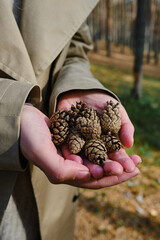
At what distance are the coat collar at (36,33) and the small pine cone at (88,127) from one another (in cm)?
55

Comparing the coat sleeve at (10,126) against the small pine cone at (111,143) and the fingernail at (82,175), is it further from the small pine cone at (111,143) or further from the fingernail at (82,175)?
the small pine cone at (111,143)

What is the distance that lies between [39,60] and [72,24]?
472mm

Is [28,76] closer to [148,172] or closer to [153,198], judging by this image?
[153,198]

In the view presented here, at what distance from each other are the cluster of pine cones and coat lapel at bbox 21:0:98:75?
19.9 inches

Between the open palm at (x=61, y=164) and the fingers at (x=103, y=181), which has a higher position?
the open palm at (x=61, y=164)

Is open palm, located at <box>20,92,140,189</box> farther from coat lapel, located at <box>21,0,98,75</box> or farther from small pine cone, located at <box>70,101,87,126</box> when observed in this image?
coat lapel, located at <box>21,0,98,75</box>

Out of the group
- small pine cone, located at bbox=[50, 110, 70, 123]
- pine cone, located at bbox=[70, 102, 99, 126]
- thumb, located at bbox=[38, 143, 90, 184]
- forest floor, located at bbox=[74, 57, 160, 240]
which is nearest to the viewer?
thumb, located at bbox=[38, 143, 90, 184]

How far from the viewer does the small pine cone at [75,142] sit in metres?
1.58

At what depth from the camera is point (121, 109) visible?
6.30 feet

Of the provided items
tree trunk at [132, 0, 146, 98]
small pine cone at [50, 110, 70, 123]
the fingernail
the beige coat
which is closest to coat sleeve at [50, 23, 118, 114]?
the beige coat

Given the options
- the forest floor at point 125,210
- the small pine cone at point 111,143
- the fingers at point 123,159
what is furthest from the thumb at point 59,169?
the forest floor at point 125,210

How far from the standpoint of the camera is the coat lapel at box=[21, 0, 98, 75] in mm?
1767

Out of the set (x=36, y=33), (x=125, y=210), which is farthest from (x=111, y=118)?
(x=125, y=210)

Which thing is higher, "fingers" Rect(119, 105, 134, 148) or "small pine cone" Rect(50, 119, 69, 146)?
"small pine cone" Rect(50, 119, 69, 146)
